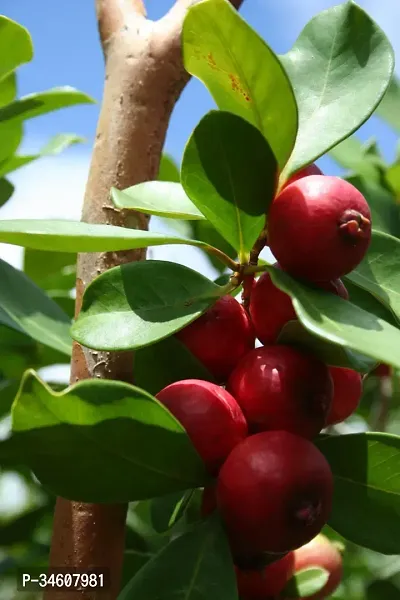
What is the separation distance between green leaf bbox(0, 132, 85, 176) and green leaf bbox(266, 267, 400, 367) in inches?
22.3

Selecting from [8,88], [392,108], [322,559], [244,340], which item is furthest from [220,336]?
[392,108]

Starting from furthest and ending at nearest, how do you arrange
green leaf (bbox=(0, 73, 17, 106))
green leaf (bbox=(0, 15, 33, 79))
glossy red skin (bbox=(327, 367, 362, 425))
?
green leaf (bbox=(0, 73, 17, 106))
green leaf (bbox=(0, 15, 33, 79))
glossy red skin (bbox=(327, 367, 362, 425))

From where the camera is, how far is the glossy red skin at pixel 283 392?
0.62 m

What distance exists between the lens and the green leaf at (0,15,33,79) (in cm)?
89

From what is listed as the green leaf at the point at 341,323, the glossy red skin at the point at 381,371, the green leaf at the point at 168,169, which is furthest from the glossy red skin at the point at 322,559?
the green leaf at the point at 168,169

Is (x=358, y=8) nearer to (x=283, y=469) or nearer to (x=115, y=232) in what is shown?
(x=115, y=232)

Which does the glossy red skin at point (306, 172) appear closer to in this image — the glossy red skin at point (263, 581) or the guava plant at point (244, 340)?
the guava plant at point (244, 340)

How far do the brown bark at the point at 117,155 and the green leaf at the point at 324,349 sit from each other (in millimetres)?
175

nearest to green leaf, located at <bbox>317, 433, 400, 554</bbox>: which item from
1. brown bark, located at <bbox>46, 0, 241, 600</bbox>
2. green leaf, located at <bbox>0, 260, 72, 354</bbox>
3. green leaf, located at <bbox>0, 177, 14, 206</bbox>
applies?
brown bark, located at <bbox>46, 0, 241, 600</bbox>

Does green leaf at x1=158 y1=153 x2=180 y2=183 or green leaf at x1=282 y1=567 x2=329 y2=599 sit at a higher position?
green leaf at x1=158 y1=153 x2=180 y2=183

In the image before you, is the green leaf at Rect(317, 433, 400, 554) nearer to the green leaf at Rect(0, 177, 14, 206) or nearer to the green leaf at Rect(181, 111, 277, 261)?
the green leaf at Rect(181, 111, 277, 261)

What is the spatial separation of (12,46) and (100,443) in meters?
0.58

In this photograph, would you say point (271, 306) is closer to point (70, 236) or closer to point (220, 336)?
point (220, 336)

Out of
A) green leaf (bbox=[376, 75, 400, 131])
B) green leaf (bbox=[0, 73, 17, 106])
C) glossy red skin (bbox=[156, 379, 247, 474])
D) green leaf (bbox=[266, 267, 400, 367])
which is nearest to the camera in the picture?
green leaf (bbox=[266, 267, 400, 367])
